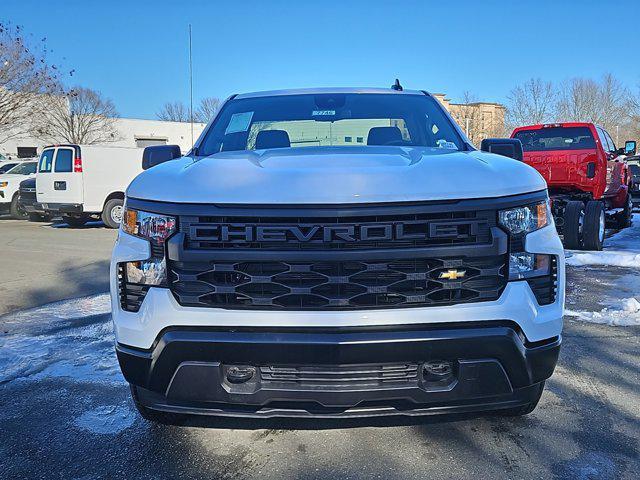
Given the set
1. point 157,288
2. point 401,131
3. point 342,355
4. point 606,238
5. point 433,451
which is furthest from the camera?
point 606,238

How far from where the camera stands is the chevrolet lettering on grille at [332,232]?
2143mm

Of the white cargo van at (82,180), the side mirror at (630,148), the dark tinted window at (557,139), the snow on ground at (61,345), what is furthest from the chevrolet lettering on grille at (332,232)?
the white cargo van at (82,180)

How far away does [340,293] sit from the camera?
2.17m

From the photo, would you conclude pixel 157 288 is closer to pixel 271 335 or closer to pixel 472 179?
pixel 271 335

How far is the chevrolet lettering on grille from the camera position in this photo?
2143mm

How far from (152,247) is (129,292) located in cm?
23

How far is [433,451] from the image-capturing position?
2594 mm

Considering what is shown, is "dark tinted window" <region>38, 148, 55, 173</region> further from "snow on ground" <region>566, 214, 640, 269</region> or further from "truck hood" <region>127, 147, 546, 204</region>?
"truck hood" <region>127, 147, 546, 204</region>

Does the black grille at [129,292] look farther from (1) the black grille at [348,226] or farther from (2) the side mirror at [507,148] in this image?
(2) the side mirror at [507,148]

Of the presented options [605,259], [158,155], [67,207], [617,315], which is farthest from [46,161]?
[617,315]

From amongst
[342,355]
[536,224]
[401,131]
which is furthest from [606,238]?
[342,355]

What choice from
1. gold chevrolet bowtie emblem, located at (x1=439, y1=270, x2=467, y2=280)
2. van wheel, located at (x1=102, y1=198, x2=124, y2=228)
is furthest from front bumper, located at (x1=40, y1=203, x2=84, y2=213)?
gold chevrolet bowtie emblem, located at (x1=439, y1=270, x2=467, y2=280)

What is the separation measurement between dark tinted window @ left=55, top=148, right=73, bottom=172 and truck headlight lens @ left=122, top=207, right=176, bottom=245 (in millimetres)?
12655

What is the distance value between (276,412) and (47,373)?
7.44 ft
